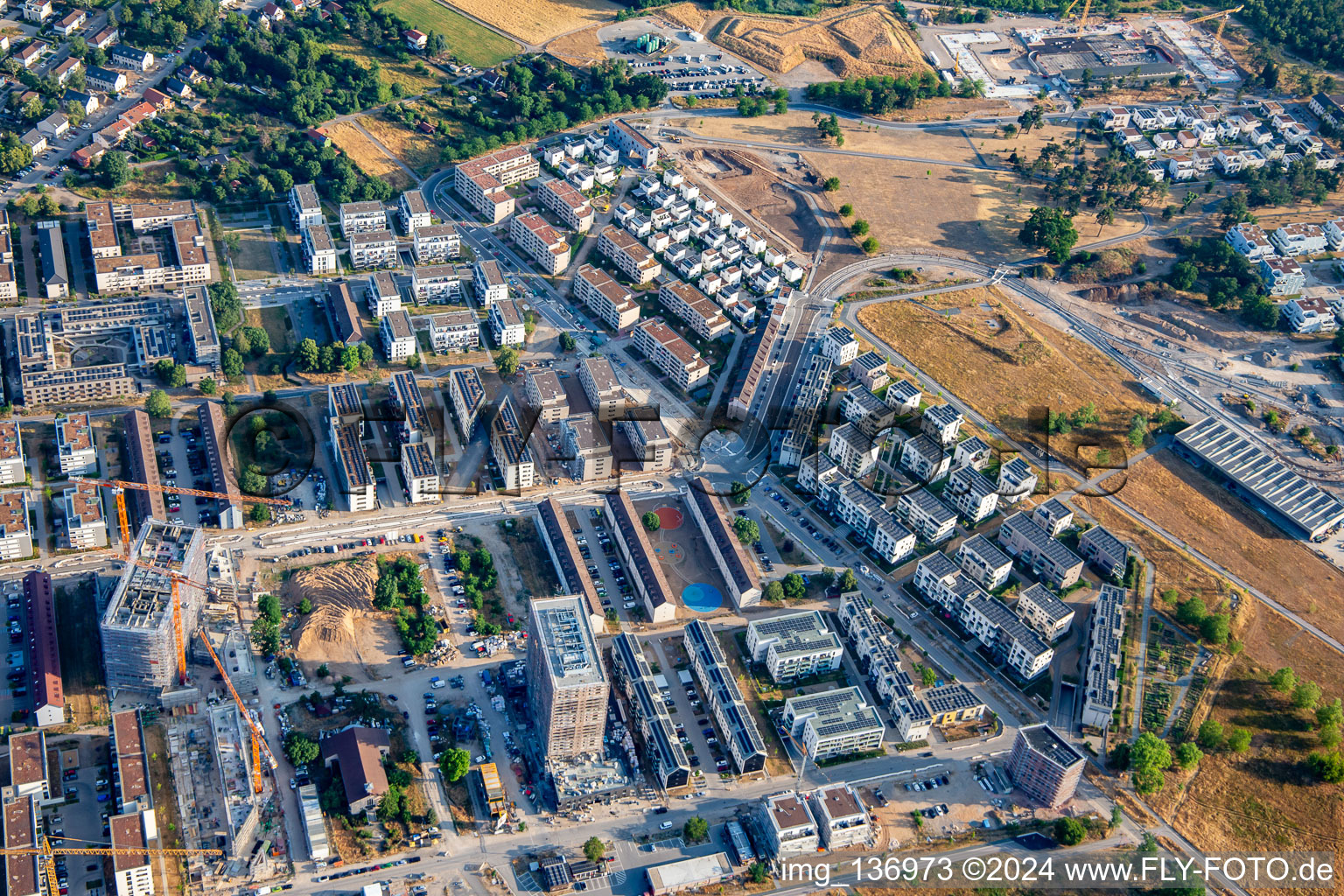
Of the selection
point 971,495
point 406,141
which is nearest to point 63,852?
point 971,495

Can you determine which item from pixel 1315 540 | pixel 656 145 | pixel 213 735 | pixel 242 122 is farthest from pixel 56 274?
pixel 1315 540

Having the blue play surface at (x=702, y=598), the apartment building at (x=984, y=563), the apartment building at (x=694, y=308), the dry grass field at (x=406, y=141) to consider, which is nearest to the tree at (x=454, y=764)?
the blue play surface at (x=702, y=598)

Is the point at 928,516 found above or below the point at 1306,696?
above

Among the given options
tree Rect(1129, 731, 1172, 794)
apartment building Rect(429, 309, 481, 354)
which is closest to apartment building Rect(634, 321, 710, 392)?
apartment building Rect(429, 309, 481, 354)

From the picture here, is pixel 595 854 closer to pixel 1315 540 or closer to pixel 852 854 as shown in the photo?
pixel 852 854

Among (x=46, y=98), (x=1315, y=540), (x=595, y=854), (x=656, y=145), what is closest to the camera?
(x=595, y=854)

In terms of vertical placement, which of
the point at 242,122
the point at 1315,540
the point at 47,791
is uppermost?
the point at 242,122

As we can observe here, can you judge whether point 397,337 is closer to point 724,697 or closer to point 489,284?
point 489,284
